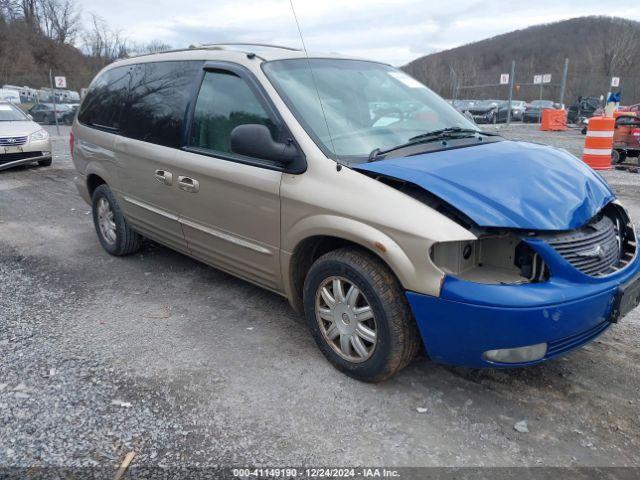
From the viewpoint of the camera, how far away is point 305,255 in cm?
333

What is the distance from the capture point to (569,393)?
9.78 feet

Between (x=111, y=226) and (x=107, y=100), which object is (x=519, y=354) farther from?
(x=107, y=100)

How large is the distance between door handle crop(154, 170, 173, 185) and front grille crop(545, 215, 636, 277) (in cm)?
274

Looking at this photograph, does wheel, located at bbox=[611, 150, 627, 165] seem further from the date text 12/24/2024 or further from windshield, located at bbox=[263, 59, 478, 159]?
the date text 12/24/2024

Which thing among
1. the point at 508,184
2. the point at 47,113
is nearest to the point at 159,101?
the point at 508,184

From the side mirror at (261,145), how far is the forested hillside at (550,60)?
27713 mm

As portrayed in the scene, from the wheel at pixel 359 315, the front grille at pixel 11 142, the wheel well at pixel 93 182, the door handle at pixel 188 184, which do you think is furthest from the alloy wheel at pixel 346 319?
the front grille at pixel 11 142

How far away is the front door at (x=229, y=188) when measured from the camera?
11.1ft

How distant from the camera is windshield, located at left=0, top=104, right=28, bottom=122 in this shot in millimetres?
11993

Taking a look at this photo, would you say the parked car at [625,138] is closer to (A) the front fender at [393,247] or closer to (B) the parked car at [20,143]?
(A) the front fender at [393,247]

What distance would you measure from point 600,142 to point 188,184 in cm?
997

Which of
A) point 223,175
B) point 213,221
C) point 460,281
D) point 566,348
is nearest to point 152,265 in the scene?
point 213,221

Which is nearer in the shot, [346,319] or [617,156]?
[346,319]

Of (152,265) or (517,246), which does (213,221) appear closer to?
(152,265)
